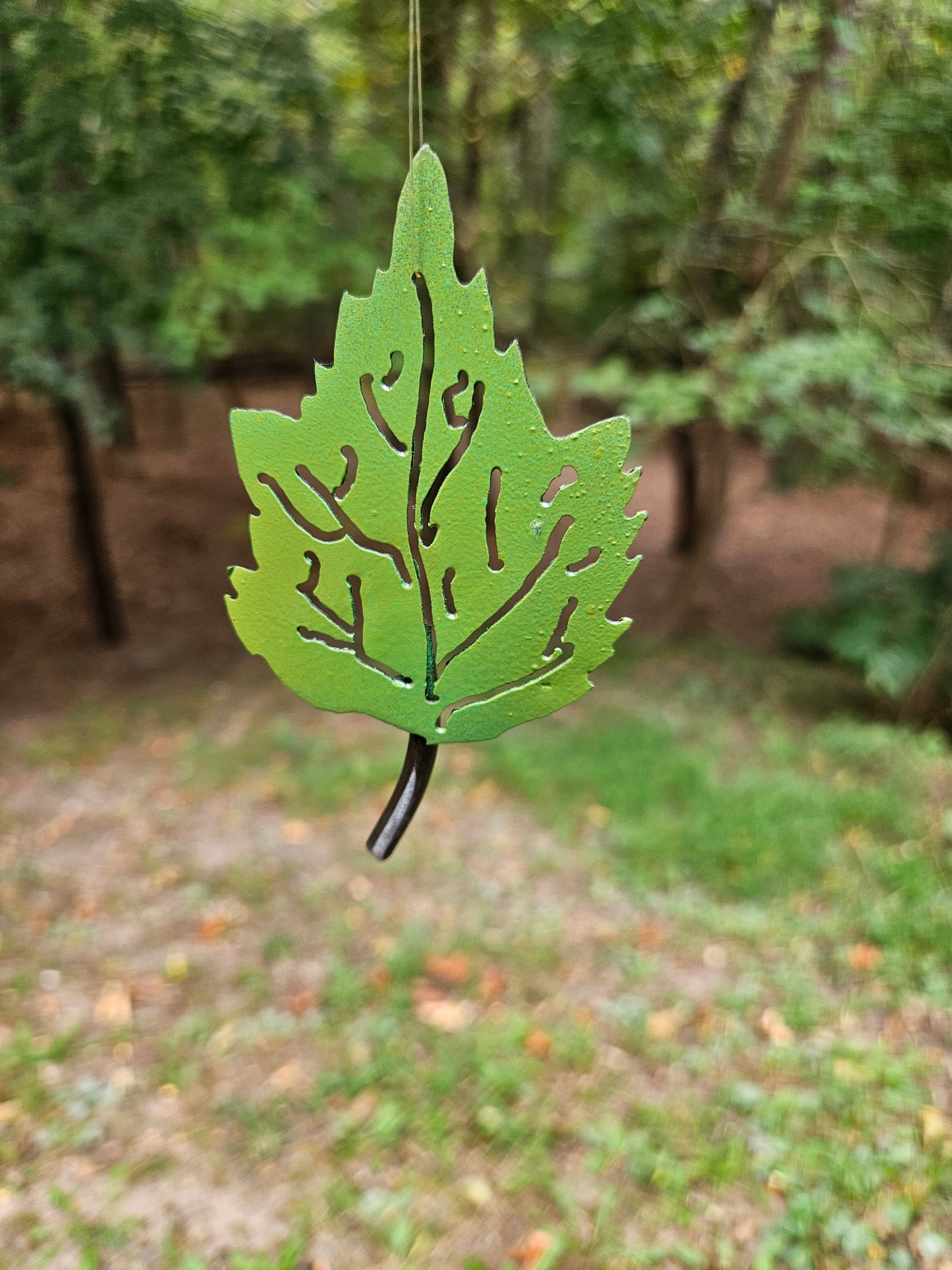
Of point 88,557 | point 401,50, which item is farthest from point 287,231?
point 88,557

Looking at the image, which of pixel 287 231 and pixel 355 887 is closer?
pixel 355 887

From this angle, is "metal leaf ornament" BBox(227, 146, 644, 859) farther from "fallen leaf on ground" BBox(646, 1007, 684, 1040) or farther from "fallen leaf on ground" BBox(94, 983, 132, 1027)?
"fallen leaf on ground" BBox(94, 983, 132, 1027)

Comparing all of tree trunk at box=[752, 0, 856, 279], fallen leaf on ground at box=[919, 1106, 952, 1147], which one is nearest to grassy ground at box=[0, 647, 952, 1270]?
fallen leaf on ground at box=[919, 1106, 952, 1147]

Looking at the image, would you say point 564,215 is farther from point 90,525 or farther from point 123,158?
point 90,525

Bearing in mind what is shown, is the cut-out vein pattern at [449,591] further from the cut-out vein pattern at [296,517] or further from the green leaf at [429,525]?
the cut-out vein pattern at [296,517]

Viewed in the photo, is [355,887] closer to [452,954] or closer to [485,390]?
[452,954]

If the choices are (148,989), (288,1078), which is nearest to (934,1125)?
(288,1078)
